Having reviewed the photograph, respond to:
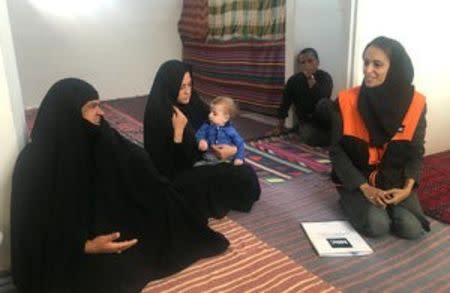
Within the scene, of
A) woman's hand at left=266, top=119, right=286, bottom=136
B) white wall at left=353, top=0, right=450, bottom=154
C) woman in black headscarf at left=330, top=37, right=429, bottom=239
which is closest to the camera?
woman in black headscarf at left=330, top=37, right=429, bottom=239

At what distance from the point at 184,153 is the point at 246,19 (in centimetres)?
238

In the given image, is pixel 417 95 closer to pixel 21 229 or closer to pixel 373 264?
pixel 373 264

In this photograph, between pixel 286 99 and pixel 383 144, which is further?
pixel 286 99

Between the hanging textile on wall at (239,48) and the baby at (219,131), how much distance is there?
1.59 metres

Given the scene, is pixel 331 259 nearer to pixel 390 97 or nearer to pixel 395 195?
pixel 395 195

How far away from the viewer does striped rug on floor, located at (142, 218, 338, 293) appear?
162cm

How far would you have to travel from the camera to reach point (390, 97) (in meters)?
1.96

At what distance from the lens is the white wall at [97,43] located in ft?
15.3

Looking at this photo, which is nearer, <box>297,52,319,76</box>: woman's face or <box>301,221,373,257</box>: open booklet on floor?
<box>301,221,373,257</box>: open booklet on floor

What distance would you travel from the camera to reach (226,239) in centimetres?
190

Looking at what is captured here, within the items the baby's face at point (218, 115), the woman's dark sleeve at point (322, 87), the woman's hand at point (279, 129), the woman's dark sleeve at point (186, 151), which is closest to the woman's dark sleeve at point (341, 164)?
the baby's face at point (218, 115)

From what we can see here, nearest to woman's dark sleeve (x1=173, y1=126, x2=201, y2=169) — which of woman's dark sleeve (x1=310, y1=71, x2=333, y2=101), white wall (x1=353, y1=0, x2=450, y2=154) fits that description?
white wall (x1=353, y1=0, x2=450, y2=154)

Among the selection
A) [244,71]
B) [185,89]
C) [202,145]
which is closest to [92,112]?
[185,89]

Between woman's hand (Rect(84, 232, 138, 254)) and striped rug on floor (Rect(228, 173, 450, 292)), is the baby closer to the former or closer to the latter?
striped rug on floor (Rect(228, 173, 450, 292))
